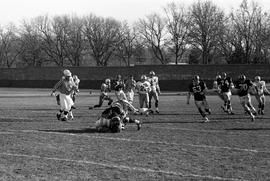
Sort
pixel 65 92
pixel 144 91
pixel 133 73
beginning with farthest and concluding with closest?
1. pixel 133 73
2. pixel 144 91
3. pixel 65 92

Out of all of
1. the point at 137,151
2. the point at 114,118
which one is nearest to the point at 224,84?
the point at 114,118

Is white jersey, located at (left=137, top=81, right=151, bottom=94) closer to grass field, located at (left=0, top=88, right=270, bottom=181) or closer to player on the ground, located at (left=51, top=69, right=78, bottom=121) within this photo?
grass field, located at (left=0, top=88, right=270, bottom=181)

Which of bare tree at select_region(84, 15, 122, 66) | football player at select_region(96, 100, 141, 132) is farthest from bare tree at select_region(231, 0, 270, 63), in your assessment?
football player at select_region(96, 100, 141, 132)

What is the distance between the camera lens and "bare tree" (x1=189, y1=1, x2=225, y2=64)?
7144cm

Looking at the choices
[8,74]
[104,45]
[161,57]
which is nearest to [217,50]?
[161,57]

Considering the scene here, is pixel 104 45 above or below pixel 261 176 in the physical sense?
above

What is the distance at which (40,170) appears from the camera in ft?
28.3

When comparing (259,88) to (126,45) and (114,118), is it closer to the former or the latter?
(114,118)

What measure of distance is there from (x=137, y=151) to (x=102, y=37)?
8040 centimetres

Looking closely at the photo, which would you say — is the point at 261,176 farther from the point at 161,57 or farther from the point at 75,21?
the point at 75,21

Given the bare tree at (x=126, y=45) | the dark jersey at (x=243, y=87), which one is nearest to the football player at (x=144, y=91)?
the dark jersey at (x=243, y=87)

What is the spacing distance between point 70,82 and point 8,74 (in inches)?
2527

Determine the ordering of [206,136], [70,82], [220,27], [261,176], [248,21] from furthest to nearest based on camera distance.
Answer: [220,27], [248,21], [70,82], [206,136], [261,176]

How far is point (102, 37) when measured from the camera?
89938mm
